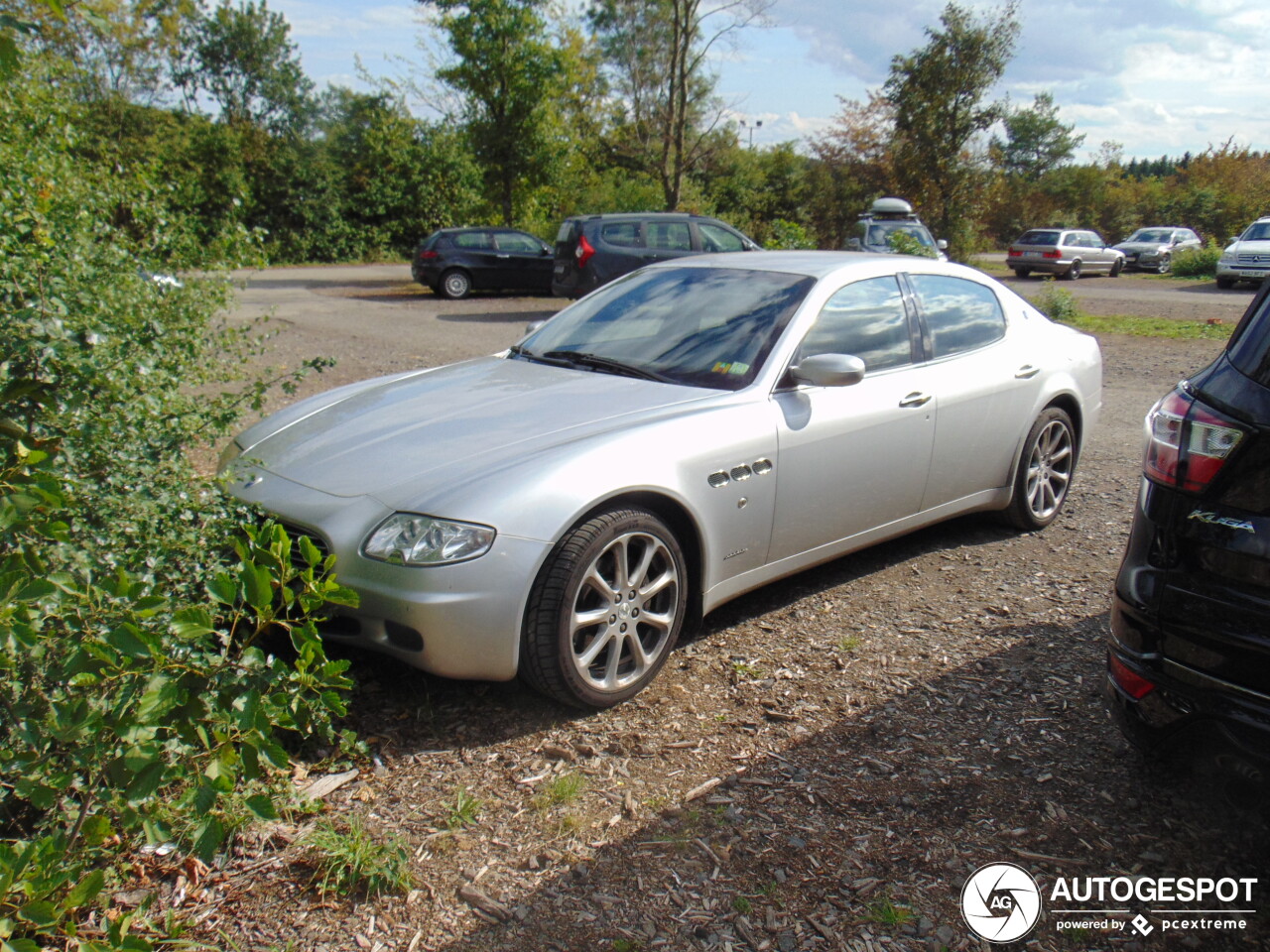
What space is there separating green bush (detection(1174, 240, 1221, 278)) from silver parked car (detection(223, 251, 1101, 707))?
3077cm

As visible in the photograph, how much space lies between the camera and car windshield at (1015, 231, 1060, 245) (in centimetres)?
3156

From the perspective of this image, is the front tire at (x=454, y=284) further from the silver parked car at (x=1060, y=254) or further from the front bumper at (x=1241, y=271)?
the silver parked car at (x=1060, y=254)

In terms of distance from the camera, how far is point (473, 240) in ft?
68.8

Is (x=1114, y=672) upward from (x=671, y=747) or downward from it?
upward

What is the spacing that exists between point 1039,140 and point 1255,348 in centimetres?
6126

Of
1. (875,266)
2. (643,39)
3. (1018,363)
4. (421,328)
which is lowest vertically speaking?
(421,328)

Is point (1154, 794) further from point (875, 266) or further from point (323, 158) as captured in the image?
point (323, 158)

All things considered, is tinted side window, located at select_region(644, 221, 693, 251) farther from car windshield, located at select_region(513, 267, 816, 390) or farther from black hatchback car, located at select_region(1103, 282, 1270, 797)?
black hatchback car, located at select_region(1103, 282, 1270, 797)

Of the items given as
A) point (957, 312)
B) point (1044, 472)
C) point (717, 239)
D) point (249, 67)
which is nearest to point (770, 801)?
point (957, 312)

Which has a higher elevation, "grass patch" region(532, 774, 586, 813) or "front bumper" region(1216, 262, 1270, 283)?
"grass patch" region(532, 774, 586, 813)

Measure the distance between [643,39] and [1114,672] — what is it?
41466 millimetres

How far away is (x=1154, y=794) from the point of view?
10.00 ft

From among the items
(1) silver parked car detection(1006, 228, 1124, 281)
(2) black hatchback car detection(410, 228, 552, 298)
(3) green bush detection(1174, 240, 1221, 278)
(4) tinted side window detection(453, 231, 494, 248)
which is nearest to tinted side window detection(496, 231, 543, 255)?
(2) black hatchback car detection(410, 228, 552, 298)

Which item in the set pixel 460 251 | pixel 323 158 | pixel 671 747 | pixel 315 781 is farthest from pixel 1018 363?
pixel 323 158
